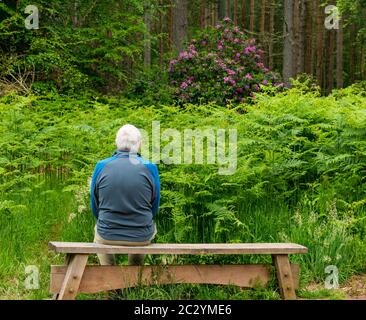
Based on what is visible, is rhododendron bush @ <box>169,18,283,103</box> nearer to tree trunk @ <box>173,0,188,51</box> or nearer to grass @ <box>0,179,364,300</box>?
tree trunk @ <box>173,0,188,51</box>

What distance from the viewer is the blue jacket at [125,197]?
19.6ft

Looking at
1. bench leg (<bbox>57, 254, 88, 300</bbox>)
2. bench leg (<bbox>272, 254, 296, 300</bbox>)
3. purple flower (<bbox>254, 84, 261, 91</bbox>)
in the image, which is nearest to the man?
bench leg (<bbox>57, 254, 88, 300</bbox>)

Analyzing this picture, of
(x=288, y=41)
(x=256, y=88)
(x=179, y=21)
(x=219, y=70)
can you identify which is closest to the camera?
(x=256, y=88)

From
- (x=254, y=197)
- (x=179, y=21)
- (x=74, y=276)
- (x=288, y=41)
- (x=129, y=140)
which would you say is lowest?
(x=74, y=276)

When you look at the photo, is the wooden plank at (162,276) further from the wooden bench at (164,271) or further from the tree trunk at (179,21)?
the tree trunk at (179,21)

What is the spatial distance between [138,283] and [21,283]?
1271mm

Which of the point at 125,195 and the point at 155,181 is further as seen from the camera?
the point at 155,181

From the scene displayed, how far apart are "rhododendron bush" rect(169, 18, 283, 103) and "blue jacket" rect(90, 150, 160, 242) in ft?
34.0

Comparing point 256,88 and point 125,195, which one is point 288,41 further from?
point 125,195

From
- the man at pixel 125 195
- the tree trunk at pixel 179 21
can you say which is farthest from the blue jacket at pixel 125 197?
the tree trunk at pixel 179 21

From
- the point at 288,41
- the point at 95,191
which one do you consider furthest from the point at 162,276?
the point at 288,41

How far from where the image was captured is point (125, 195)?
5.99 meters

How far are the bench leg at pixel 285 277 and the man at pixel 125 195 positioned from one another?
47.8 inches

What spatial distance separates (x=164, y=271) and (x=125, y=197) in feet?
2.58
